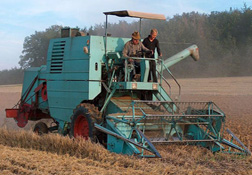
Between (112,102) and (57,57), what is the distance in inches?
89.6

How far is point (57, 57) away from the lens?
1148 cm

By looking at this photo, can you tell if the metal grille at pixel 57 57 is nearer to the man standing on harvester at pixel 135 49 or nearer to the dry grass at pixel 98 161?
the man standing on harvester at pixel 135 49

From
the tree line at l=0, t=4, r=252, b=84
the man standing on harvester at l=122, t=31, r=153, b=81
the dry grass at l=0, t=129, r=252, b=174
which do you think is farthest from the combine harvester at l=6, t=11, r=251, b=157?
the tree line at l=0, t=4, r=252, b=84

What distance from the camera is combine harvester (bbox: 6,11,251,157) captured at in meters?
9.09

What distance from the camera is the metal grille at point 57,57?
37.2ft

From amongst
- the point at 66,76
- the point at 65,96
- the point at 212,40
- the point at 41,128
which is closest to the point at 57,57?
the point at 66,76

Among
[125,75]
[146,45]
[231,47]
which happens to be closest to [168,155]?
[125,75]

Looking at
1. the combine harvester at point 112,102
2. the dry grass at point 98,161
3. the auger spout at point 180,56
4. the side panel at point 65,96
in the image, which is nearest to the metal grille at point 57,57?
the combine harvester at point 112,102

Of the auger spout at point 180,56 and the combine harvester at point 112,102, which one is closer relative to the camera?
the combine harvester at point 112,102

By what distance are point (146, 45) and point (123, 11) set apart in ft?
3.48

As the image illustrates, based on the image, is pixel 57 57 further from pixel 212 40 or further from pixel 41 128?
pixel 212 40

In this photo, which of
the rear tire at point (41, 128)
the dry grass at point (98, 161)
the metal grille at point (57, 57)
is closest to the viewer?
the dry grass at point (98, 161)

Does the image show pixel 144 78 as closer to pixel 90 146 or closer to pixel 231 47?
pixel 90 146

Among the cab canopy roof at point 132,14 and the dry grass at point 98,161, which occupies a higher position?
the cab canopy roof at point 132,14
